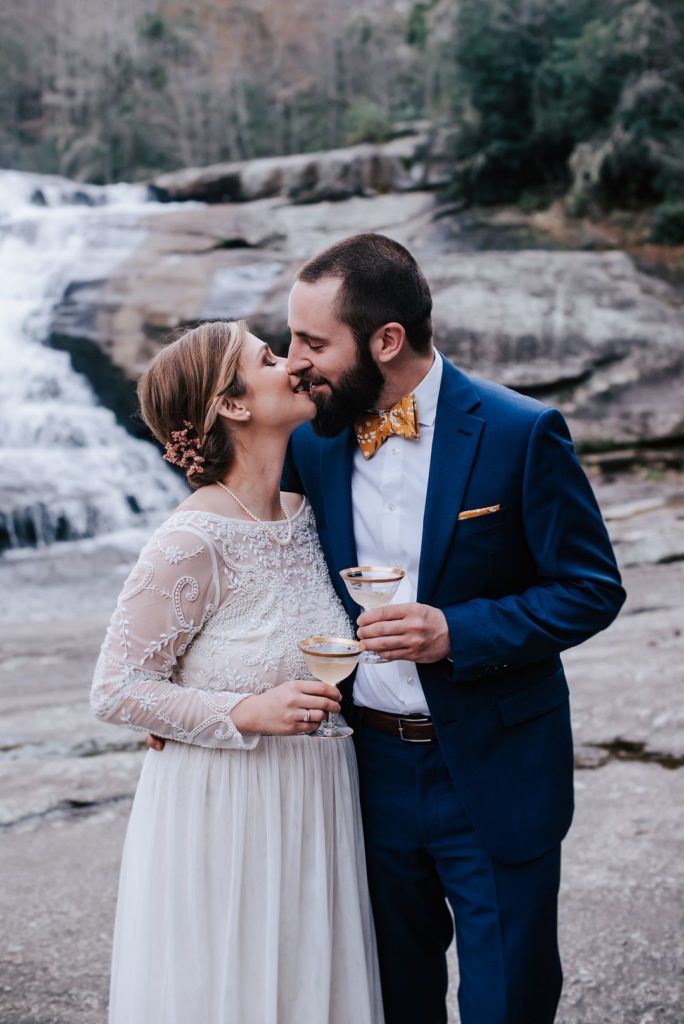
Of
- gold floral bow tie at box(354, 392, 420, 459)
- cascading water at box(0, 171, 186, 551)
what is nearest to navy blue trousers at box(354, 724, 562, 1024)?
gold floral bow tie at box(354, 392, 420, 459)

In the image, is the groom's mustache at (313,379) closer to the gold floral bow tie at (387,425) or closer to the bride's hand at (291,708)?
the gold floral bow tie at (387,425)

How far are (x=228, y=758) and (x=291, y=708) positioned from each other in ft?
0.93

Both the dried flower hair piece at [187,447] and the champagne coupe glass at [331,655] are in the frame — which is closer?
the champagne coupe glass at [331,655]

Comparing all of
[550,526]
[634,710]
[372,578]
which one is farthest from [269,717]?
[634,710]

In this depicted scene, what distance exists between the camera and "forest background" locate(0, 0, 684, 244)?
17266 millimetres

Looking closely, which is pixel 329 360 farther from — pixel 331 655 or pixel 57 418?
pixel 57 418

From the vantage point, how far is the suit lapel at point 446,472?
2.44 meters

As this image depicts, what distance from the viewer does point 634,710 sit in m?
5.84

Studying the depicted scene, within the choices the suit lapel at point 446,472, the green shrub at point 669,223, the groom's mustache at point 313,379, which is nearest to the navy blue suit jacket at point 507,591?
the suit lapel at point 446,472

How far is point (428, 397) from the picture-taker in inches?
103

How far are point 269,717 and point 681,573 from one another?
750 cm

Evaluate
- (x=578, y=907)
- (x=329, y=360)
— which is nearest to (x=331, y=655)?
(x=329, y=360)

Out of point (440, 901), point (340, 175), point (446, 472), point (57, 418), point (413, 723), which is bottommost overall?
point (57, 418)

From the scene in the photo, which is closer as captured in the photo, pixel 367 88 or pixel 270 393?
pixel 270 393
